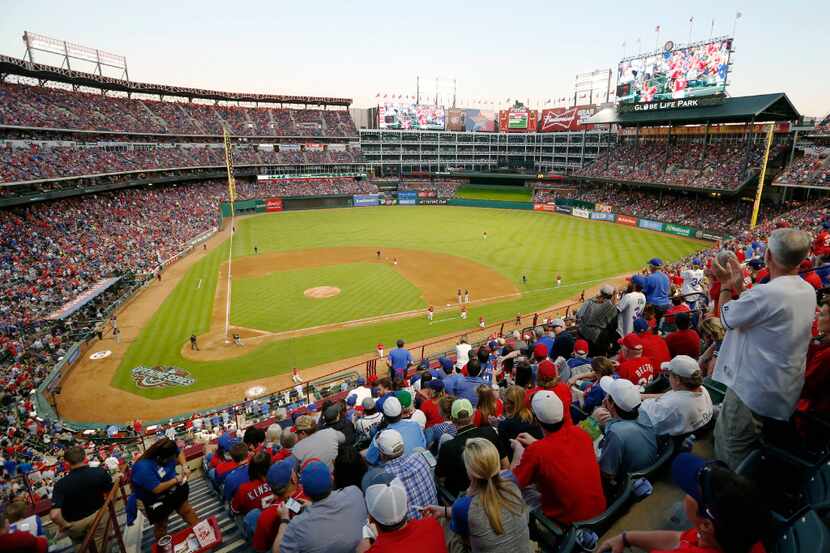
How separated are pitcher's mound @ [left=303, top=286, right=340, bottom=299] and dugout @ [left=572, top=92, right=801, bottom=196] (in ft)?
148

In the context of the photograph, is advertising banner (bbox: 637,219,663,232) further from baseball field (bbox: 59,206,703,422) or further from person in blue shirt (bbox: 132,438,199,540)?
person in blue shirt (bbox: 132,438,199,540)

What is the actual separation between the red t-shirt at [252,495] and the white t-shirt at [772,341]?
543 cm

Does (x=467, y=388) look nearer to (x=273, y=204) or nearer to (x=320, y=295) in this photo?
(x=320, y=295)

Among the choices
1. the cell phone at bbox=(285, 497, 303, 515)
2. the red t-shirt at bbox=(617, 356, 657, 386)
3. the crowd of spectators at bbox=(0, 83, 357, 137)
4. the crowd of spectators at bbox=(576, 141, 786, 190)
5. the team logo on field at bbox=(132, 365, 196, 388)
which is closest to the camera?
the cell phone at bbox=(285, 497, 303, 515)

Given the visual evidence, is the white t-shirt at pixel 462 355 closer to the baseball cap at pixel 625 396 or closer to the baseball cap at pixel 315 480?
the baseball cap at pixel 625 396

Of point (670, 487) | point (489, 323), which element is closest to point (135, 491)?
point (670, 487)

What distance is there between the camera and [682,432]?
4.81m

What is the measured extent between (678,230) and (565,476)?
54.6 metres

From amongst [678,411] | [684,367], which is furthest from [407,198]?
[678,411]

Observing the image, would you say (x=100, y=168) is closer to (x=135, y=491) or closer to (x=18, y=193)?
(x=18, y=193)

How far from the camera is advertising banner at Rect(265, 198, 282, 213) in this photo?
71000 millimetres

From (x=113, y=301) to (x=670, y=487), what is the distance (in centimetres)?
3279

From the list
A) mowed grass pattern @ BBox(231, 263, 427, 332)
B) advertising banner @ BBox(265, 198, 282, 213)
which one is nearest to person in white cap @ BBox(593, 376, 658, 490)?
mowed grass pattern @ BBox(231, 263, 427, 332)

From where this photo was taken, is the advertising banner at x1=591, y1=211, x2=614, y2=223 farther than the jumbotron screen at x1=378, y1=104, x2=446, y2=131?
No
